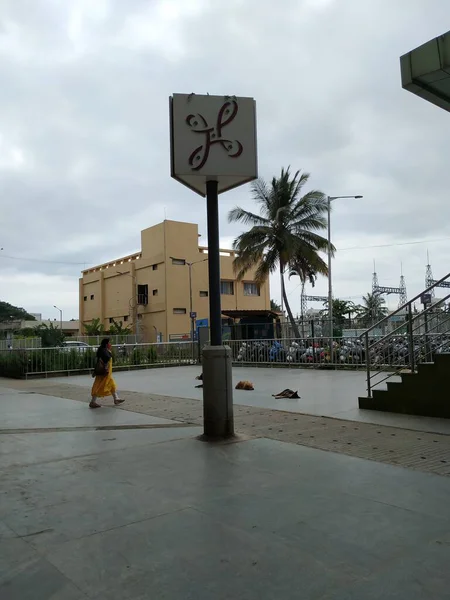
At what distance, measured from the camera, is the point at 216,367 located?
23.0 ft

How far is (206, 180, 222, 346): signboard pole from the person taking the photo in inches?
284

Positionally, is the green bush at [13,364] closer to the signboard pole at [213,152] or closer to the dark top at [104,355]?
the dark top at [104,355]

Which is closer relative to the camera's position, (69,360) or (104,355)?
(104,355)

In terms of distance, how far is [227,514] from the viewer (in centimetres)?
423

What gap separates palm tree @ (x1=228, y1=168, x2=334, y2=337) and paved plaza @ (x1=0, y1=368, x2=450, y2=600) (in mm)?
25095

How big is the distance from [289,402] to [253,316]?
18.3 m

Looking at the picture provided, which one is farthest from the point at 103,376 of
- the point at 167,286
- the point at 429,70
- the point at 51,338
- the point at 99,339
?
the point at 167,286

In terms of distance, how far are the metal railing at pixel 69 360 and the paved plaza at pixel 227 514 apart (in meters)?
11.9

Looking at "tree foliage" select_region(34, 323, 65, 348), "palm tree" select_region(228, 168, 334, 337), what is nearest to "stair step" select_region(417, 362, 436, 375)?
"tree foliage" select_region(34, 323, 65, 348)

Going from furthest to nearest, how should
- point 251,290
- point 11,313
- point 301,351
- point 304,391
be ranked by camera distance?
point 11,313
point 251,290
point 301,351
point 304,391

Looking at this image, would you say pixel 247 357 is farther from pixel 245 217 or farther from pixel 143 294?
pixel 143 294

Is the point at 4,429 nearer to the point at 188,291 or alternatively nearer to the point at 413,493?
the point at 413,493

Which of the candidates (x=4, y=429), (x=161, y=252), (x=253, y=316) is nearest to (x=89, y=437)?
(x=4, y=429)

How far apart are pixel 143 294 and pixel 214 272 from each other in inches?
1793
